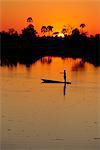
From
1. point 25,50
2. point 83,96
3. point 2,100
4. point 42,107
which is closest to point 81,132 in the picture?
point 42,107

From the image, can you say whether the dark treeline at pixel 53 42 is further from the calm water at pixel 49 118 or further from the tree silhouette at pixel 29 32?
the calm water at pixel 49 118

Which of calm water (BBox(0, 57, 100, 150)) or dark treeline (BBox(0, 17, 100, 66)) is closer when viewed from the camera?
calm water (BBox(0, 57, 100, 150))

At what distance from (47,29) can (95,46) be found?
35.8 ft

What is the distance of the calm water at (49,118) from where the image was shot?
35.4 ft

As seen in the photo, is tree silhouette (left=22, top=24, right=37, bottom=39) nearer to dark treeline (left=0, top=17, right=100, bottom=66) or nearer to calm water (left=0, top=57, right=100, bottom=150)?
dark treeline (left=0, top=17, right=100, bottom=66)

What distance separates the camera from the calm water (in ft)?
35.4

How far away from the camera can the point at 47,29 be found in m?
79.6

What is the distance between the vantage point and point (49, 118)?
13766 millimetres

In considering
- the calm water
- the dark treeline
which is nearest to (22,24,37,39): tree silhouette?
the dark treeline

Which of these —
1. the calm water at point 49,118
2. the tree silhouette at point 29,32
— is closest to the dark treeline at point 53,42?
the tree silhouette at point 29,32

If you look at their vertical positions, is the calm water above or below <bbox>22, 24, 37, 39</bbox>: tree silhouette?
below

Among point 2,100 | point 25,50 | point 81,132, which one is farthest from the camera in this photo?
point 25,50

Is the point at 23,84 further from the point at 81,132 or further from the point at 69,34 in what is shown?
the point at 69,34

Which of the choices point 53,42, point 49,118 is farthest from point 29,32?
point 49,118
